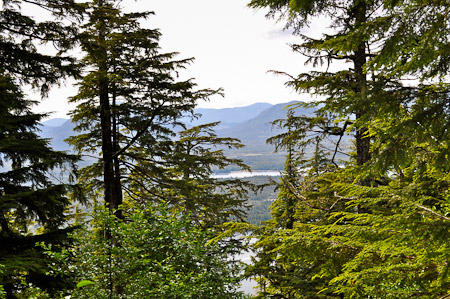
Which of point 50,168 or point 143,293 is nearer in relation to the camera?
point 143,293

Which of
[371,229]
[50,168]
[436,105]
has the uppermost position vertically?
[436,105]

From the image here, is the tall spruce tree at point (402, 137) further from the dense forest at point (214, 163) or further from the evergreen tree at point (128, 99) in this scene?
the evergreen tree at point (128, 99)

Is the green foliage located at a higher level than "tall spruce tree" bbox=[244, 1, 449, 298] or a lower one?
lower

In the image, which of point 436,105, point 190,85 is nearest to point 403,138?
point 436,105

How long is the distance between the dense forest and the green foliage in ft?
0.11

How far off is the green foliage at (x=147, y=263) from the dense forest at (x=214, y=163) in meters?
0.03

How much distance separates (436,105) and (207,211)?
9.78 meters

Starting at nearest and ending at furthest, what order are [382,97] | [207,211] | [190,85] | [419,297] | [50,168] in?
[382,97]
[419,297]
[50,168]
[190,85]
[207,211]

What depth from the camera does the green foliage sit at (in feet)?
15.0

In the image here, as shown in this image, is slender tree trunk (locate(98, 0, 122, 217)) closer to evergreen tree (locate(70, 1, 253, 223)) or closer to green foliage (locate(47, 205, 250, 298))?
evergreen tree (locate(70, 1, 253, 223))

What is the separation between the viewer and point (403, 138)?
301 centimetres

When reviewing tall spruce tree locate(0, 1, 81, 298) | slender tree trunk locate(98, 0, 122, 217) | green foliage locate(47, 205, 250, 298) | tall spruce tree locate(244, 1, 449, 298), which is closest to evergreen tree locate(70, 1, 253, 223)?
slender tree trunk locate(98, 0, 122, 217)

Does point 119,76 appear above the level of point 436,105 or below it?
above

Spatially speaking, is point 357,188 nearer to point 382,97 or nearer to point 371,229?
point 371,229
